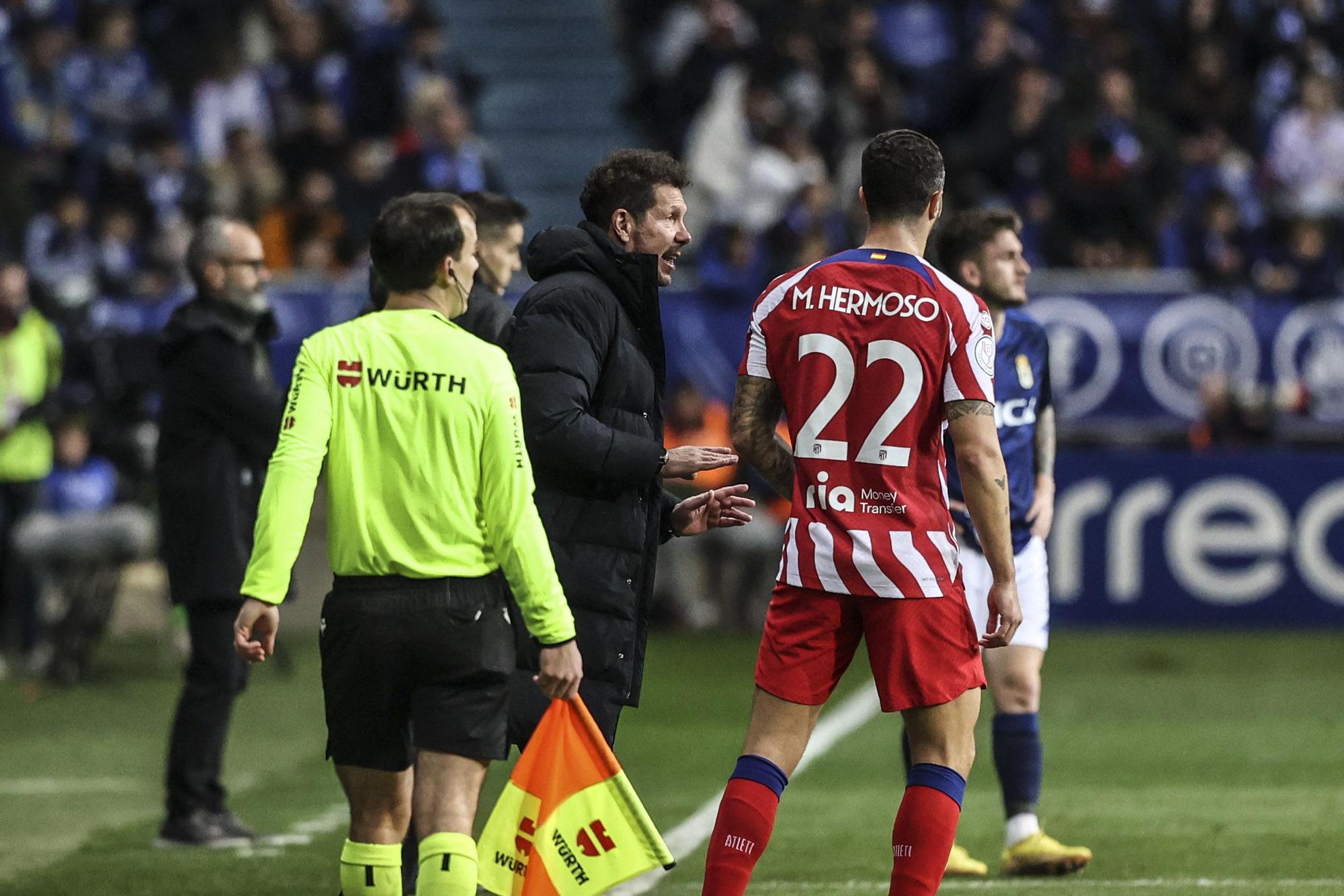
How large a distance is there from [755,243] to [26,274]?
5.82 metres

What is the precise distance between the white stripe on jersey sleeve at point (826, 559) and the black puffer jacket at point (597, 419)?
19.5 inches

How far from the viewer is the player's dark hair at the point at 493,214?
721 cm

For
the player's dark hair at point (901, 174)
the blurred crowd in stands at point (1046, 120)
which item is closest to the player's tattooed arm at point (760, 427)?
the player's dark hair at point (901, 174)

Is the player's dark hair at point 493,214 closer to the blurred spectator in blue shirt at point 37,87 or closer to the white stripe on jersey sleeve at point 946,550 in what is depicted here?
the white stripe on jersey sleeve at point 946,550

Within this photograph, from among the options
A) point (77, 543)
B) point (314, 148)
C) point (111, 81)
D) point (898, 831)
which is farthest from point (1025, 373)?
point (111, 81)

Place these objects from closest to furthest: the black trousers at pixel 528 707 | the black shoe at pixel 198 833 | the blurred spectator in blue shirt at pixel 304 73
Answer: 1. the black trousers at pixel 528 707
2. the black shoe at pixel 198 833
3. the blurred spectator in blue shirt at pixel 304 73

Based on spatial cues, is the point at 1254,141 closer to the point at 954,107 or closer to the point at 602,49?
the point at 954,107

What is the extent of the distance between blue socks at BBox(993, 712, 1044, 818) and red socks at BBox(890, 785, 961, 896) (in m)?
1.92

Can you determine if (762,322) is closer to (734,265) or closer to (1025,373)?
(1025,373)

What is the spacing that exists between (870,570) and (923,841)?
2.33 ft

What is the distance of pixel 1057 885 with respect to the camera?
7223 millimetres

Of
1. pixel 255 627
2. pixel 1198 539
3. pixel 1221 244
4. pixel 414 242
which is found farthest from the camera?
pixel 1221 244

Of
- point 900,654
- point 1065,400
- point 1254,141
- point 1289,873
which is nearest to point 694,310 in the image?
point 1065,400

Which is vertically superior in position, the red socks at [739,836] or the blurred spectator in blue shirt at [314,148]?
the blurred spectator in blue shirt at [314,148]
